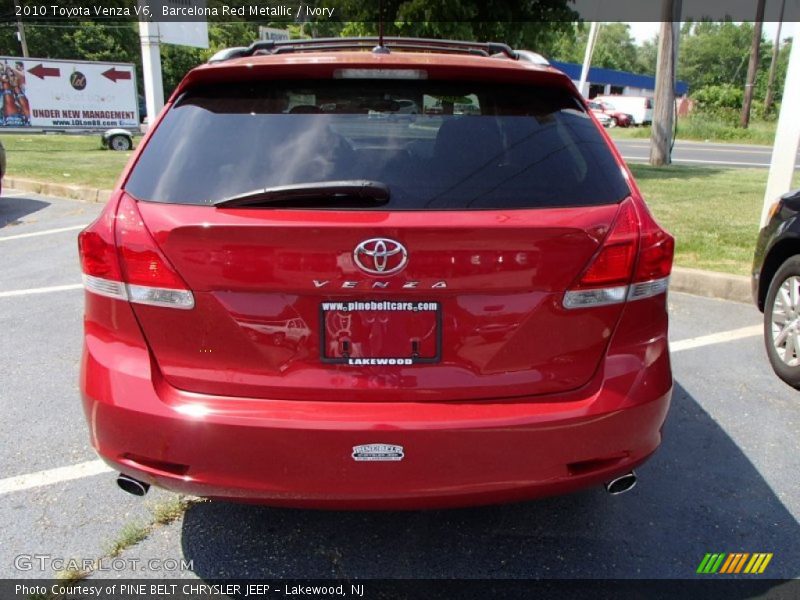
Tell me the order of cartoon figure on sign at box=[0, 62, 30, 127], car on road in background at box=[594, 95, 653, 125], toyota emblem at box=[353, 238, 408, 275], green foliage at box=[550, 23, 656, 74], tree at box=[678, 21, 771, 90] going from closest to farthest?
toyota emblem at box=[353, 238, 408, 275] < cartoon figure on sign at box=[0, 62, 30, 127] < car on road in background at box=[594, 95, 653, 125] < tree at box=[678, 21, 771, 90] < green foliage at box=[550, 23, 656, 74]

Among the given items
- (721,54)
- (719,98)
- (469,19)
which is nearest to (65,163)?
(469,19)

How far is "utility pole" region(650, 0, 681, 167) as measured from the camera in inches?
546

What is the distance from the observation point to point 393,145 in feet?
7.17

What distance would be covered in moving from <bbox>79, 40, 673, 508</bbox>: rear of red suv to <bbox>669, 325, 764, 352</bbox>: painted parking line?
2.73m

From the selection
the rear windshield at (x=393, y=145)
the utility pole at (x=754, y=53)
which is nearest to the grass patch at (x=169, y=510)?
the rear windshield at (x=393, y=145)

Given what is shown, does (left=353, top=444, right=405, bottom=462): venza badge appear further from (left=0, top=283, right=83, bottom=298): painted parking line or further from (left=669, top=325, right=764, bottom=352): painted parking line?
(left=0, top=283, right=83, bottom=298): painted parking line

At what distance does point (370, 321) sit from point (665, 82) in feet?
47.5

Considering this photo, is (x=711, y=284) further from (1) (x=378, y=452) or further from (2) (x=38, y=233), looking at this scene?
(2) (x=38, y=233)

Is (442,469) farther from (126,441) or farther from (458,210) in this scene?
(126,441)

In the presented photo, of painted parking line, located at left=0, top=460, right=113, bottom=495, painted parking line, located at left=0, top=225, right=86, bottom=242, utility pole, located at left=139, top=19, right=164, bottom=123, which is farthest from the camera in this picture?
utility pole, located at left=139, top=19, right=164, bottom=123

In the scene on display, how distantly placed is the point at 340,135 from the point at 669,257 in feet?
3.79

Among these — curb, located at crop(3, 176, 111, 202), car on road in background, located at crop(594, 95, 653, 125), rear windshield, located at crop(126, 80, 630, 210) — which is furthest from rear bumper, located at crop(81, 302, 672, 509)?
car on road in background, located at crop(594, 95, 653, 125)

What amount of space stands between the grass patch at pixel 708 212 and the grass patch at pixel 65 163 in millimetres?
8437

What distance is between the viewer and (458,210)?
2.03m
